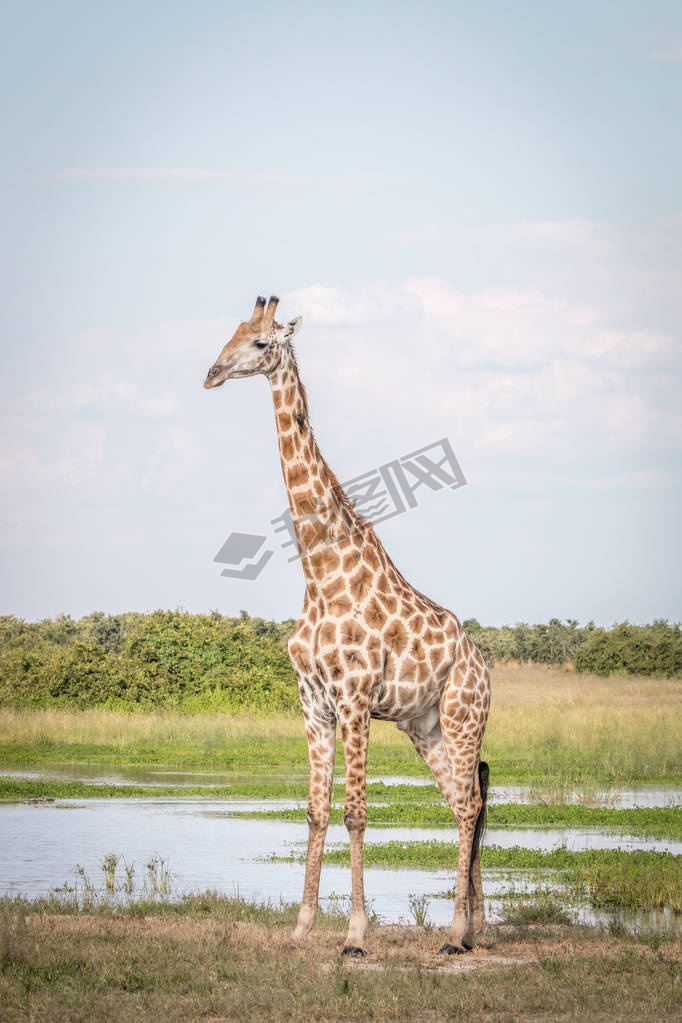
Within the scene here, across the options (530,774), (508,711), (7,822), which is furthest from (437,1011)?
(508,711)

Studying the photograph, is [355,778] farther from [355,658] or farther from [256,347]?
[256,347]

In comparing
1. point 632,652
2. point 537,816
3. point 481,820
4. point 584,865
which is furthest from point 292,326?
point 632,652

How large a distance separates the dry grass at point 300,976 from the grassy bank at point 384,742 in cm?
1354

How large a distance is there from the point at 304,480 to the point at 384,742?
22.1 meters

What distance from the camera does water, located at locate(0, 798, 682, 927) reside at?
43.9 feet

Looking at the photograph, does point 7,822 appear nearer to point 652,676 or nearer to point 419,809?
point 419,809

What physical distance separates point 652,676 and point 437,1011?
4892 cm

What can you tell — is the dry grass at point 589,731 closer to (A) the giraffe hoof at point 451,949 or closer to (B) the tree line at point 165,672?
(B) the tree line at point 165,672

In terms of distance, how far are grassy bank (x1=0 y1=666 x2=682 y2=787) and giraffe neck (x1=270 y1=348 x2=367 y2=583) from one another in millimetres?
13832

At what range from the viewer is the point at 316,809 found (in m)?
10.1

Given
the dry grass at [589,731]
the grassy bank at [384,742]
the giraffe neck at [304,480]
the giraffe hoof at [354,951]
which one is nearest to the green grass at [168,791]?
the grassy bank at [384,742]

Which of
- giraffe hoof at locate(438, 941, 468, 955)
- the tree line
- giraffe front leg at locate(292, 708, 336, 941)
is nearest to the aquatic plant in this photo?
giraffe hoof at locate(438, 941, 468, 955)

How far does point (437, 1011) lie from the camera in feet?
26.7

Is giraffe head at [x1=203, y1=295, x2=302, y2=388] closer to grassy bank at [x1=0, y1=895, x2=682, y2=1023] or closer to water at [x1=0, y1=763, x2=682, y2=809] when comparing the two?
grassy bank at [x1=0, y1=895, x2=682, y2=1023]
